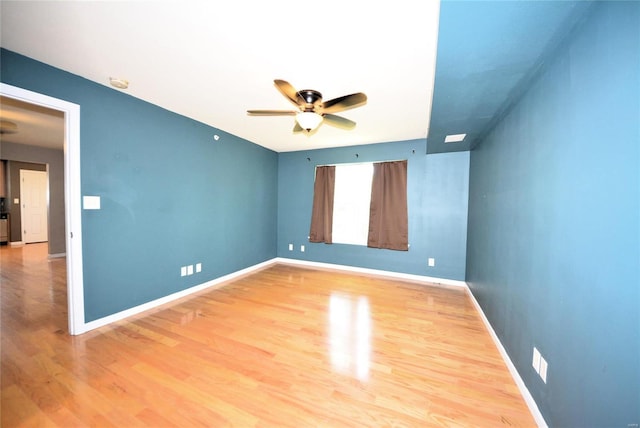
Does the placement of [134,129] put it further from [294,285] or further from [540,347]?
[540,347]

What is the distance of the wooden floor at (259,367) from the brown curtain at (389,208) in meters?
1.33

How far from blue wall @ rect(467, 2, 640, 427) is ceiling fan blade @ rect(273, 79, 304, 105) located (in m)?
1.64

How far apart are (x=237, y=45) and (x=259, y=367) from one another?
97.4 inches

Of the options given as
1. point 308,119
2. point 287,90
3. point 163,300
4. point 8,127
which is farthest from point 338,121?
point 8,127

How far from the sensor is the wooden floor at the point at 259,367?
140cm

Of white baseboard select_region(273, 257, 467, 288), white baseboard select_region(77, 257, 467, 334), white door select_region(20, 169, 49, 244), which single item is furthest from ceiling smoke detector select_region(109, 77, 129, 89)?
white door select_region(20, 169, 49, 244)

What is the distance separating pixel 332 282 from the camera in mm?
3857

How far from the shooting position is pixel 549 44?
4.25 feet

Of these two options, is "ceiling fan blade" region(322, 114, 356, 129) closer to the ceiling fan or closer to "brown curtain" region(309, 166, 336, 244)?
the ceiling fan

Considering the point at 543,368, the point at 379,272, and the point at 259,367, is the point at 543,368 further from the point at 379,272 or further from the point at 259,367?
the point at 379,272

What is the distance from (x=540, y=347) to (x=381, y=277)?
278 cm

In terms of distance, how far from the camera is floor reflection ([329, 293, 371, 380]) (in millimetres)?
1842

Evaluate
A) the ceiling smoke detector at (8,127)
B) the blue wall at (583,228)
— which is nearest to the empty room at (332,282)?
the blue wall at (583,228)

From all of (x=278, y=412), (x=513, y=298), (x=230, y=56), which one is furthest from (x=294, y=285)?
(x=230, y=56)
